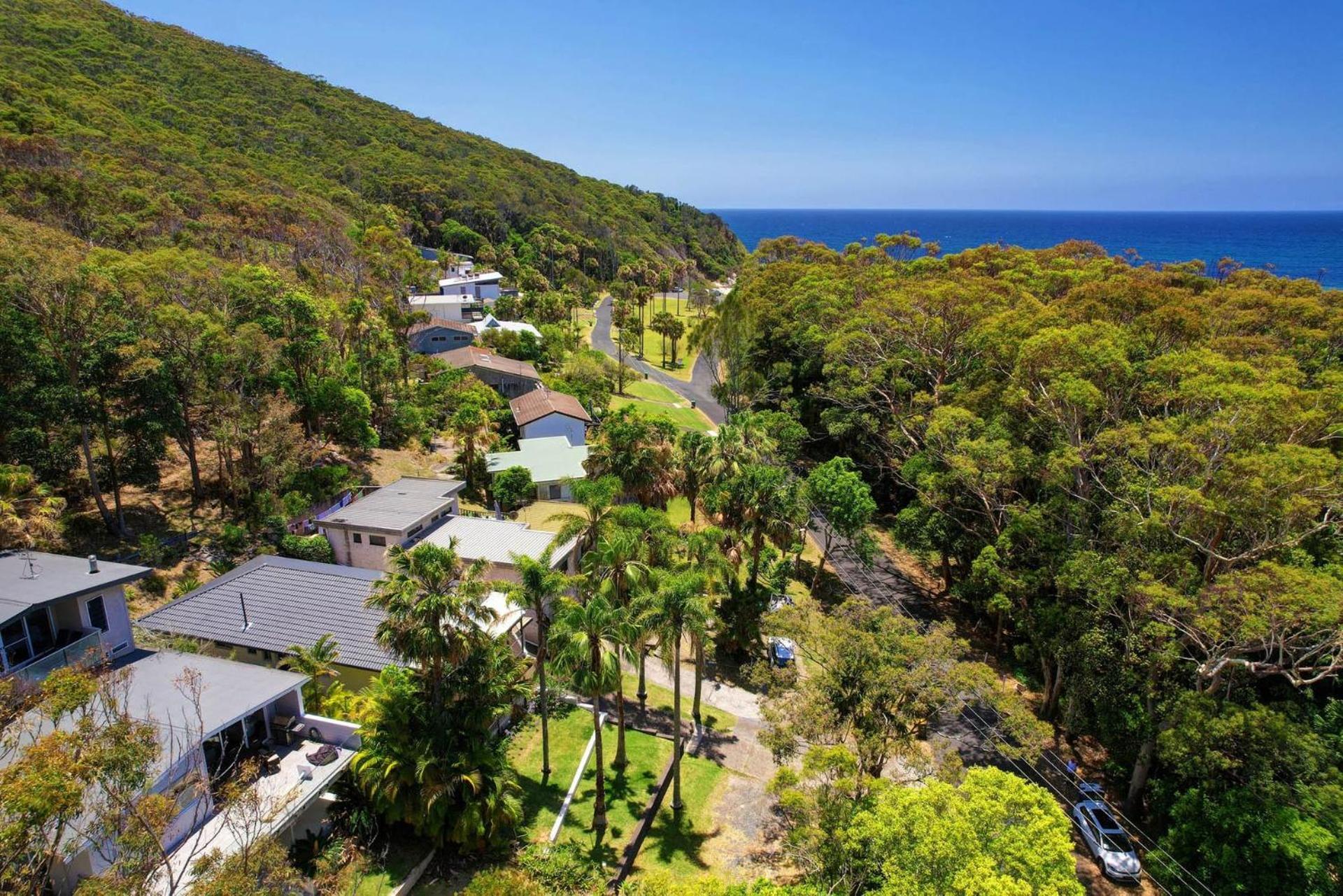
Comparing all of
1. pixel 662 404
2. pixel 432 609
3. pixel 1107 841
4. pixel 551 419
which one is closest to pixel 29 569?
pixel 432 609

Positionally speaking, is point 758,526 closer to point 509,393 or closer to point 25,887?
point 25,887

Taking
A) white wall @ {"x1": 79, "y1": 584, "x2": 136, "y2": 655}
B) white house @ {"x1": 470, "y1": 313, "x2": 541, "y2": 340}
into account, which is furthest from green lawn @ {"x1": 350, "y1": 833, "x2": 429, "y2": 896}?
white house @ {"x1": 470, "y1": 313, "x2": 541, "y2": 340}

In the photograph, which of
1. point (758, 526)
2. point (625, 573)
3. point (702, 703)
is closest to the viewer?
point (625, 573)

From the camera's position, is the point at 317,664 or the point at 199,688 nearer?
the point at 199,688

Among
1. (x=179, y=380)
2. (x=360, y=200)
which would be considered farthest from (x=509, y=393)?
(x=360, y=200)

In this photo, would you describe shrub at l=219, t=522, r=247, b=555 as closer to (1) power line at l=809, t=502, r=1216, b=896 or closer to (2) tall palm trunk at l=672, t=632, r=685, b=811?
(2) tall palm trunk at l=672, t=632, r=685, b=811

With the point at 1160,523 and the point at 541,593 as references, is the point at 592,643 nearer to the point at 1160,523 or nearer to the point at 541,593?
the point at 541,593
